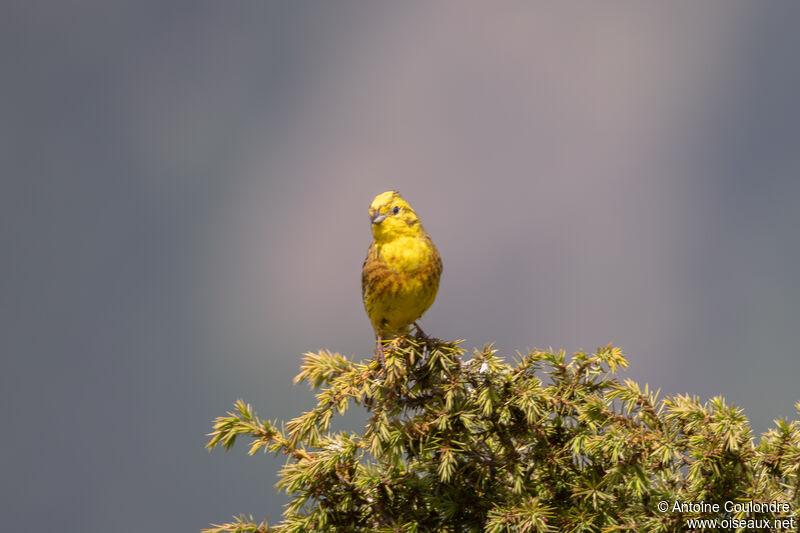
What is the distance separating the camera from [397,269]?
10.3ft

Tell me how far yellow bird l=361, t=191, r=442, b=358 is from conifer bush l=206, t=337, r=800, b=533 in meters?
0.66

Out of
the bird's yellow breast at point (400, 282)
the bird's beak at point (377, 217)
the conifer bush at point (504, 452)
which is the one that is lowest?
the conifer bush at point (504, 452)

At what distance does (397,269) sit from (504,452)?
0.96 meters

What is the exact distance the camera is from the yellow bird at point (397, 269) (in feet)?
10.3

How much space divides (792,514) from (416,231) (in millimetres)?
1746

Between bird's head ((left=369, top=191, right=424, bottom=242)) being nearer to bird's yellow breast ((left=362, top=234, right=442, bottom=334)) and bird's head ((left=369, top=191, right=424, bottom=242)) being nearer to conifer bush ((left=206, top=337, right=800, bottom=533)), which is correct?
bird's yellow breast ((left=362, top=234, right=442, bottom=334))

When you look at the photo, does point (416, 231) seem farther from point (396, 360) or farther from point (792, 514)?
point (792, 514)

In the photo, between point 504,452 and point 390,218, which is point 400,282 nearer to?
point 390,218

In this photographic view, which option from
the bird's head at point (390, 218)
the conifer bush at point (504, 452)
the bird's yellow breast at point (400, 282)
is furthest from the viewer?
the bird's head at point (390, 218)

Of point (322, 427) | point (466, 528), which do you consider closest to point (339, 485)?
point (322, 427)

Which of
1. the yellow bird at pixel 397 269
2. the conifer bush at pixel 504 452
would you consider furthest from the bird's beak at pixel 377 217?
the conifer bush at pixel 504 452

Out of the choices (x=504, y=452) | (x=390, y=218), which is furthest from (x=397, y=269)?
(x=504, y=452)

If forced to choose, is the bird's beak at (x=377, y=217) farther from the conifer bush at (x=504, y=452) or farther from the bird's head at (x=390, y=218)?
the conifer bush at (x=504, y=452)

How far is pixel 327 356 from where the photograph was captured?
2.58 m
